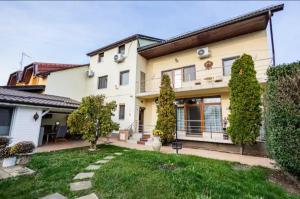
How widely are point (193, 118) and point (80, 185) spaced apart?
31.8ft

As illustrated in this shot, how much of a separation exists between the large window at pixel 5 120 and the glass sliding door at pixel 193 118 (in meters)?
11.0

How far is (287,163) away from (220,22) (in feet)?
29.5

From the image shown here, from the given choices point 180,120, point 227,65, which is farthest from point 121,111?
point 227,65

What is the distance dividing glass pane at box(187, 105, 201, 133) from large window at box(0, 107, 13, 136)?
11006mm

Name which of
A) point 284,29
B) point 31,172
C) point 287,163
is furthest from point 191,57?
point 31,172

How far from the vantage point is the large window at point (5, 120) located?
831 cm

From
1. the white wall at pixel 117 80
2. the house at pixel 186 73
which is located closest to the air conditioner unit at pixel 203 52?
the house at pixel 186 73

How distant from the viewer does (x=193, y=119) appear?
12266 millimetres

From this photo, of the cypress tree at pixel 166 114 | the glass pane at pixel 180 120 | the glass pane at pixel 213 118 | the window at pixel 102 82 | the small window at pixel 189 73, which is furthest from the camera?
the window at pixel 102 82

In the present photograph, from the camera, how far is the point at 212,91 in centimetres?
1130

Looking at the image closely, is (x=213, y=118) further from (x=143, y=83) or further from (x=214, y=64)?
(x=143, y=83)

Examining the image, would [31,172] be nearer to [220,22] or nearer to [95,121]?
[95,121]

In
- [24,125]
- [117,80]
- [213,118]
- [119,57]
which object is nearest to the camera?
[24,125]

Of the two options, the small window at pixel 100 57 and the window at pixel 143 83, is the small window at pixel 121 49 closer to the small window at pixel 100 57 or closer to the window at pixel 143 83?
the small window at pixel 100 57
